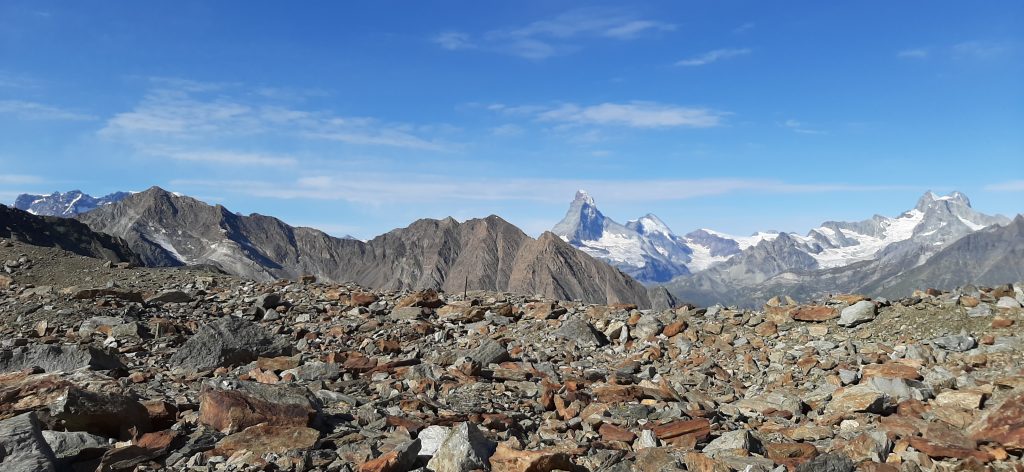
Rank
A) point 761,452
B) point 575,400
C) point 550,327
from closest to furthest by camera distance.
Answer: point 761,452 → point 575,400 → point 550,327

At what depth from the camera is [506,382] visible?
1639 cm

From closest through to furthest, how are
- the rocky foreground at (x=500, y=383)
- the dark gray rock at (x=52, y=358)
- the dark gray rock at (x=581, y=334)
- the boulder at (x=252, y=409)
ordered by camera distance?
the rocky foreground at (x=500, y=383), the boulder at (x=252, y=409), the dark gray rock at (x=52, y=358), the dark gray rock at (x=581, y=334)

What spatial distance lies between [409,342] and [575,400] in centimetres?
883

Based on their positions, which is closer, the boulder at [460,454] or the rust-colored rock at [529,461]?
the boulder at [460,454]

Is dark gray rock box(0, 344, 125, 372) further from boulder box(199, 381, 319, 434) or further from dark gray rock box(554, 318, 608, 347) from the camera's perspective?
dark gray rock box(554, 318, 608, 347)

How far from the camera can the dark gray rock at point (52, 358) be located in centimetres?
1488

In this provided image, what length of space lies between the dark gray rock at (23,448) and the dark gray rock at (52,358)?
710cm

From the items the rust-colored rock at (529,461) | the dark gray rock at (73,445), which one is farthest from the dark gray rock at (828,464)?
the dark gray rock at (73,445)

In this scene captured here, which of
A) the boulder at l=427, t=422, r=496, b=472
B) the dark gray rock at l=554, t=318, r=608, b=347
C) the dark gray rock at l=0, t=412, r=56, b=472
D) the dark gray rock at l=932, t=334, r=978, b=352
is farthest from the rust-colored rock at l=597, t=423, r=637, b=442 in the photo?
the dark gray rock at l=932, t=334, r=978, b=352

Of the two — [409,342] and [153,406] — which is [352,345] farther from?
[153,406]

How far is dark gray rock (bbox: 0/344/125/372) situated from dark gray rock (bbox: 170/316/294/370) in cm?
191

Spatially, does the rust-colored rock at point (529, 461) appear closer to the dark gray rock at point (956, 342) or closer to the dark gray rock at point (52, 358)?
the dark gray rock at point (52, 358)

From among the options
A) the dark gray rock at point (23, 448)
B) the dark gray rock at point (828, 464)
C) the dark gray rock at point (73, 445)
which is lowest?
the dark gray rock at point (828, 464)

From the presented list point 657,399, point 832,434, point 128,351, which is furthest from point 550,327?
point 128,351
